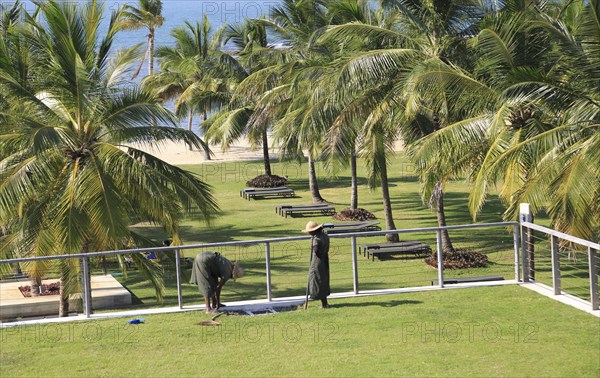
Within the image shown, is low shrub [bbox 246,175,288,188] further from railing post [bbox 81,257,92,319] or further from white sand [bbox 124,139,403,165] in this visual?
railing post [bbox 81,257,92,319]

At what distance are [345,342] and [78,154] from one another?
682 centimetres

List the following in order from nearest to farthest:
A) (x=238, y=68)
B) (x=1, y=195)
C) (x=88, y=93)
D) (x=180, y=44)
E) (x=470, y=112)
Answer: (x=1, y=195)
(x=88, y=93)
(x=470, y=112)
(x=238, y=68)
(x=180, y=44)

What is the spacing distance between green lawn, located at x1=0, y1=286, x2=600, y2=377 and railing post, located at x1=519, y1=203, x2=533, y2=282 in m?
0.92

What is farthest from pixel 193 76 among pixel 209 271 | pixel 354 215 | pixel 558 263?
pixel 558 263

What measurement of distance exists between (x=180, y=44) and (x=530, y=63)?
3292 centimetres

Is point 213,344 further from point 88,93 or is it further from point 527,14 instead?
point 527,14

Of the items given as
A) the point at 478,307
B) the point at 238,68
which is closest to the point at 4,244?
the point at 478,307

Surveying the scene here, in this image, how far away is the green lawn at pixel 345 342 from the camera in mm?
11438

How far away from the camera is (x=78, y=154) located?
55.2 ft

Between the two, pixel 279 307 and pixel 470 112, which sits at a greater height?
pixel 470 112

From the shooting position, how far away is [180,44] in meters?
48.3

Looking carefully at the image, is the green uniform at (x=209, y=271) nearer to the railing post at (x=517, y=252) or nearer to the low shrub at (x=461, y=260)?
the railing post at (x=517, y=252)

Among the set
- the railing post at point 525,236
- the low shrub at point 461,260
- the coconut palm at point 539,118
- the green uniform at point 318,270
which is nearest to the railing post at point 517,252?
the railing post at point 525,236

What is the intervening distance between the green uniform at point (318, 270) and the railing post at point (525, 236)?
3463 mm
